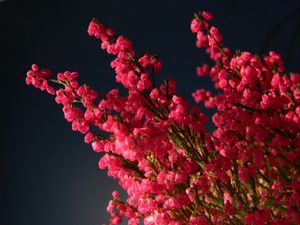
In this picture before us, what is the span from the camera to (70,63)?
6.77ft

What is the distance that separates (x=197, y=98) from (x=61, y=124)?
0.83 meters

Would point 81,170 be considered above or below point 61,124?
below

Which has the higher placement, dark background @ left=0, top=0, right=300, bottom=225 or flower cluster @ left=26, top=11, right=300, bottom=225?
dark background @ left=0, top=0, right=300, bottom=225

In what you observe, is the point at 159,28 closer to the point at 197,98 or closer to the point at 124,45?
the point at 197,98

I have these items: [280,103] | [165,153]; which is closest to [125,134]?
[165,153]

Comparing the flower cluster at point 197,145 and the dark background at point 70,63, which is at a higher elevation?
the dark background at point 70,63

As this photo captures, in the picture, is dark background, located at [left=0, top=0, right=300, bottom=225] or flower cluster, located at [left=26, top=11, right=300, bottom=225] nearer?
flower cluster, located at [left=26, top=11, right=300, bottom=225]

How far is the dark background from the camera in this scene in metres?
2.03

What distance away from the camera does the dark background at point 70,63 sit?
6.65ft

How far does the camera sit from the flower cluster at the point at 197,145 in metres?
0.86

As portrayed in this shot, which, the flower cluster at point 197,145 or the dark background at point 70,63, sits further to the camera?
the dark background at point 70,63

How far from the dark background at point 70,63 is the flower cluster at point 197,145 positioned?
1030 millimetres

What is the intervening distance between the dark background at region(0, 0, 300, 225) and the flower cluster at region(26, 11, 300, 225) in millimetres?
1030

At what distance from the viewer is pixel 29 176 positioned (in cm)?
214
